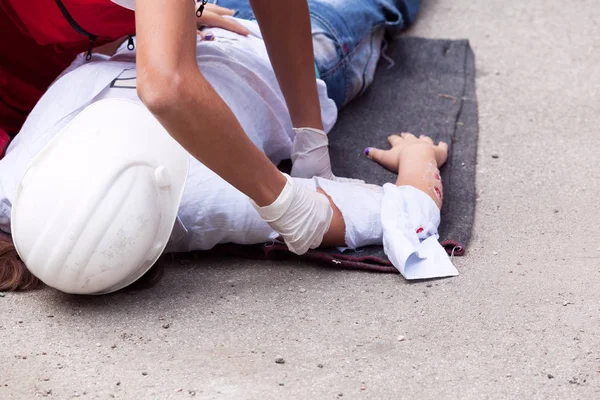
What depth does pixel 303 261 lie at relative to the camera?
5.41 ft

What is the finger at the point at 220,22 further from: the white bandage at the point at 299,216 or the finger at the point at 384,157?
the white bandage at the point at 299,216

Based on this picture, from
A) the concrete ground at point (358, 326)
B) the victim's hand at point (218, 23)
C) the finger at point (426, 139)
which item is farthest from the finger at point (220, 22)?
the concrete ground at point (358, 326)

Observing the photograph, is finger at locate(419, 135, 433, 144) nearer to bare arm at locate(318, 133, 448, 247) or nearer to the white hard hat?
bare arm at locate(318, 133, 448, 247)

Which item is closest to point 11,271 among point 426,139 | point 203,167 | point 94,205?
point 94,205

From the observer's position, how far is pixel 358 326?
1415 mm

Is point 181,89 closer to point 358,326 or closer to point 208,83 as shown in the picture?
point 208,83

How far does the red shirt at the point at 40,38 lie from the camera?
5.55ft

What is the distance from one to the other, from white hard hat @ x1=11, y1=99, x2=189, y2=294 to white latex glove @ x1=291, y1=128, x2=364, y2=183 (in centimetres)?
39

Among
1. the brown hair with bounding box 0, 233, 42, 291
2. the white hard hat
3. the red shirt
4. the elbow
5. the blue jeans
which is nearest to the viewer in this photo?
the elbow

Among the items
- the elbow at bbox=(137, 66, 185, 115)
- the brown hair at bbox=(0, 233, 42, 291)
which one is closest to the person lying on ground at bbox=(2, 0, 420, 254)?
the elbow at bbox=(137, 66, 185, 115)

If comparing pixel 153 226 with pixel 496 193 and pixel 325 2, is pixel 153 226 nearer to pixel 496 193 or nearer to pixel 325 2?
pixel 496 193

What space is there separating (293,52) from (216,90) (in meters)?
0.19

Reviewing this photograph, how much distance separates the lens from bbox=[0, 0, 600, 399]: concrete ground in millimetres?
1273

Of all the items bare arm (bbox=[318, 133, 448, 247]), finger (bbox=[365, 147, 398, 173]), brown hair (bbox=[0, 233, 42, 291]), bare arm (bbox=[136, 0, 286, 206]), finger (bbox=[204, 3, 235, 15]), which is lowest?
finger (bbox=[365, 147, 398, 173])
